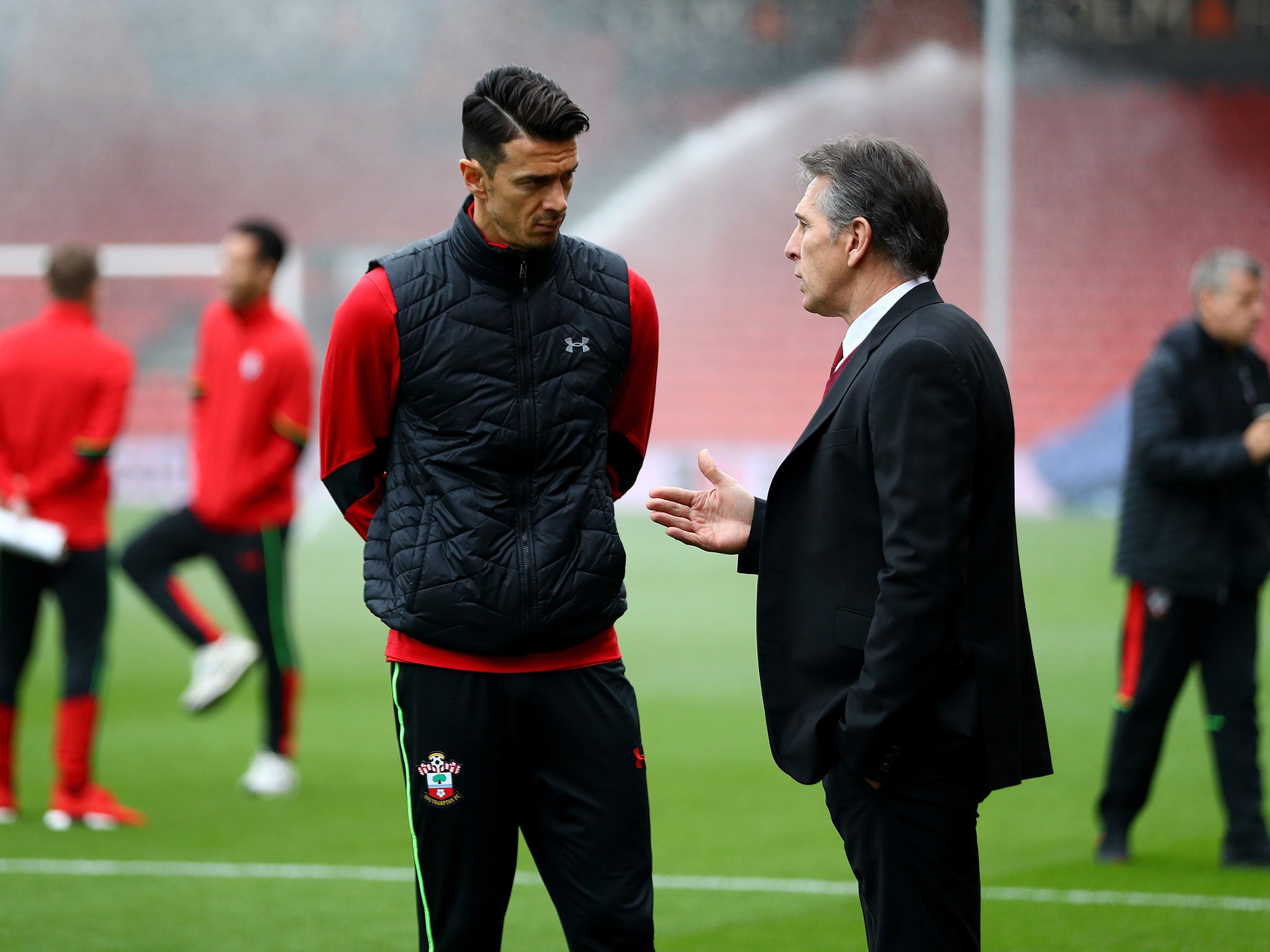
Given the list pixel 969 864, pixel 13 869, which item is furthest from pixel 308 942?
pixel 969 864

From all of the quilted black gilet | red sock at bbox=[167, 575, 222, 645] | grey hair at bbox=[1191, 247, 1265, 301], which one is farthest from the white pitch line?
the quilted black gilet

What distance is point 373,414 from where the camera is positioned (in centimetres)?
266

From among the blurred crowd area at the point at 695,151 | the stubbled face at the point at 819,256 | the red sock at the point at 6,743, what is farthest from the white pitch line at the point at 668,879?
the blurred crowd area at the point at 695,151

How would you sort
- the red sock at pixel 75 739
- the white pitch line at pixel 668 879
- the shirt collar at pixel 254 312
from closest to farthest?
1. the white pitch line at pixel 668 879
2. the red sock at pixel 75 739
3. the shirt collar at pixel 254 312

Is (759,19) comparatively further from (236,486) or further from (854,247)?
(854,247)

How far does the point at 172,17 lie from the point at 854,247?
13.3m

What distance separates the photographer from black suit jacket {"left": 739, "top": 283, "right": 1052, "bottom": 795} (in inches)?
84.7

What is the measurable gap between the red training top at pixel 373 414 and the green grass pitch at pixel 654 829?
5.27 feet

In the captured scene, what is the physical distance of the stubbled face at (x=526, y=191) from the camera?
2586mm

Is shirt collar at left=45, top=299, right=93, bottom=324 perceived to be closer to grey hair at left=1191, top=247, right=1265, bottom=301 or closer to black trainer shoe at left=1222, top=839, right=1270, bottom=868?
grey hair at left=1191, top=247, right=1265, bottom=301

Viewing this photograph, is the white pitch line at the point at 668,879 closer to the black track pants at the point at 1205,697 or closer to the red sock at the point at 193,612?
the black track pants at the point at 1205,697

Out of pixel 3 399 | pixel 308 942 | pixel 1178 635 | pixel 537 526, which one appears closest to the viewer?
pixel 537 526

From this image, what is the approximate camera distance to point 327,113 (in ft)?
47.1

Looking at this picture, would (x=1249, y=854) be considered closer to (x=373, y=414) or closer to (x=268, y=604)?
(x=373, y=414)
